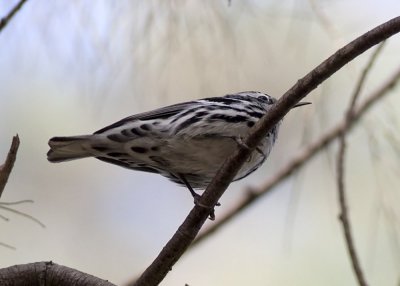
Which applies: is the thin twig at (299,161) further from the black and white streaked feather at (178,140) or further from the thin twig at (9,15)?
the thin twig at (9,15)

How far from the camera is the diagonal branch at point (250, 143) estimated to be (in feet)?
5.16

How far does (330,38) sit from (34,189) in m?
1.36

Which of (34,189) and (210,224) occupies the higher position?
(34,189)

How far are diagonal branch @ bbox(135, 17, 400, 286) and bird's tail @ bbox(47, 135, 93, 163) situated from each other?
2.04ft

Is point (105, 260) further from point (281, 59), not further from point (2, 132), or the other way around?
point (281, 59)

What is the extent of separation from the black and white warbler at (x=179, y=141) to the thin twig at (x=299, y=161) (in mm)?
210

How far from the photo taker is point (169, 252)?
5.84ft

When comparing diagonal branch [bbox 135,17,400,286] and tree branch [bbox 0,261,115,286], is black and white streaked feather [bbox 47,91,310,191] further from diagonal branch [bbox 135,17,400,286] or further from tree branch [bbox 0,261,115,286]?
tree branch [bbox 0,261,115,286]

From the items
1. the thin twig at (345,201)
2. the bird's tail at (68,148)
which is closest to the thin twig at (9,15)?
the bird's tail at (68,148)

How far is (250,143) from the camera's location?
173 cm

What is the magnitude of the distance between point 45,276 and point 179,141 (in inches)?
28.7

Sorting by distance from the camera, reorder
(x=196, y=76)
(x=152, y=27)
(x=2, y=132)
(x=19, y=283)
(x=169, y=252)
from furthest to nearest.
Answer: (x=2, y=132) → (x=196, y=76) → (x=152, y=27) → (x=169, y=252) → (x=19, y=283)

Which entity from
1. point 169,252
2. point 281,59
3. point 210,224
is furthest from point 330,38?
point 169,252

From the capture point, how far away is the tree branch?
1.66 meters
